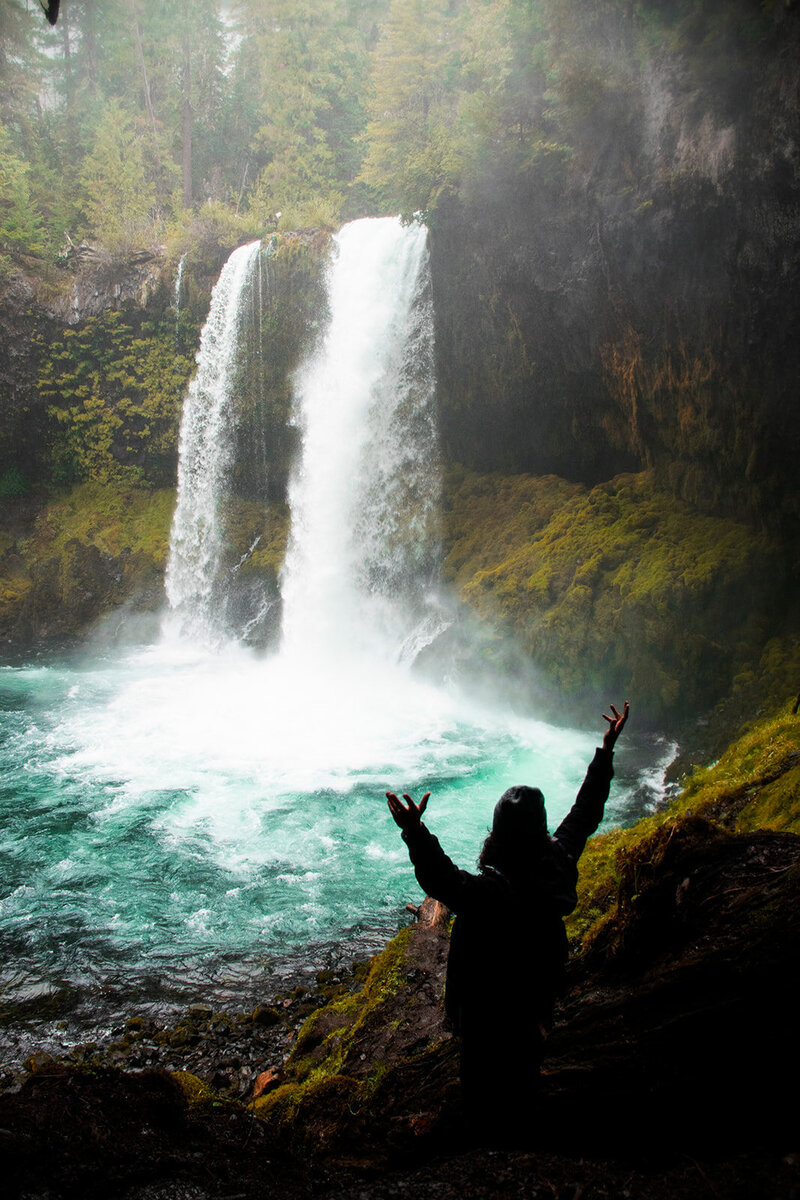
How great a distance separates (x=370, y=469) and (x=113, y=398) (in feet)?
28.6

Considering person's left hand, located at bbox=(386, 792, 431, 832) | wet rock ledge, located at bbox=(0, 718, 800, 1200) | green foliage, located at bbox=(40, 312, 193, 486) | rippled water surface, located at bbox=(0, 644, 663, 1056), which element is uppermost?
green foliage, located at bbox=(40, 312, 193, 486)

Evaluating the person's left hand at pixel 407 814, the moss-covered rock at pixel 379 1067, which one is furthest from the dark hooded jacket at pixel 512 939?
the moss-covered rock at pixel 379 1067

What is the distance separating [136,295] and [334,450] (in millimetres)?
8040

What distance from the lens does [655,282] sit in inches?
410

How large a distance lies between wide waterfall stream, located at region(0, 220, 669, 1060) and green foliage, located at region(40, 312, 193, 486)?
140 centimetres

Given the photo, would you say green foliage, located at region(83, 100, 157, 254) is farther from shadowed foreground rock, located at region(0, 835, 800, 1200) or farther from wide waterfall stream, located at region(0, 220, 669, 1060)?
shadowed foreground rock, located at region(0, 835, 800, 1200)

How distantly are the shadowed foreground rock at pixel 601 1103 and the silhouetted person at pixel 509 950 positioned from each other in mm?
60

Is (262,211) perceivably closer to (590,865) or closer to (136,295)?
(136,295)

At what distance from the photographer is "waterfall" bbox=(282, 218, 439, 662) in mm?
15453

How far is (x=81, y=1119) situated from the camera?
2.73 metres

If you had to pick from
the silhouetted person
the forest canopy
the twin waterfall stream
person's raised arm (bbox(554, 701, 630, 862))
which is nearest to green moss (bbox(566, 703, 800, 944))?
person's raised arm (bbox(554, 701, 630, 862))

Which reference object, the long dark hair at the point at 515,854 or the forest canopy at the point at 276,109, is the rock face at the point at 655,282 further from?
the long dark hair at the point at 515,854

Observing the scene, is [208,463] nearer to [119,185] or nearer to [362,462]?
[362,462]

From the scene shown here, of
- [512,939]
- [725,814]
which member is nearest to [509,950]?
[512,939]
